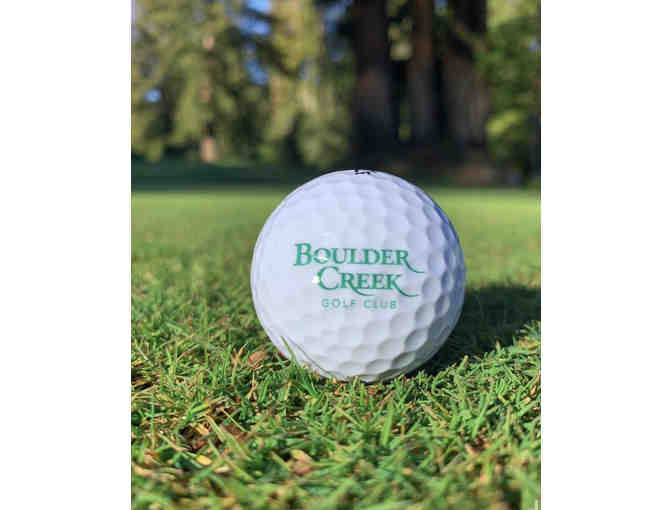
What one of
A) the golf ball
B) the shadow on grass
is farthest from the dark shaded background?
the golf ball

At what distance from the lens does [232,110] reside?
2798 cm

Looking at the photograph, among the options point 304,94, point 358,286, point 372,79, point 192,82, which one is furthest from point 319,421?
point 304,94

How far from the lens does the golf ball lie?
194 centimetres

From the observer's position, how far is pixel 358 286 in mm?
1920

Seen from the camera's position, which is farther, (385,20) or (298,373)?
(385,20)

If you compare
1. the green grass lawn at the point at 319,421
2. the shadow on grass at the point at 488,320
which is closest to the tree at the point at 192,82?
the shadow on grass at the point at 488,320

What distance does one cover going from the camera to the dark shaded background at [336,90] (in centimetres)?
2212

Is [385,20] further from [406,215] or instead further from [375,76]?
[406,215]

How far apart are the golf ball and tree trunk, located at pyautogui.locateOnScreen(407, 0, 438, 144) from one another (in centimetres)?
2171

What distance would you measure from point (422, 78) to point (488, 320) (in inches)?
855

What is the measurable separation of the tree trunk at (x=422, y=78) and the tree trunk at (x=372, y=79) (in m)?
1.08

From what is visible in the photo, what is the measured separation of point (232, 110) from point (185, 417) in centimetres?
2797

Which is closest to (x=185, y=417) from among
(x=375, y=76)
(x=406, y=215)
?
(x=406, y=215)

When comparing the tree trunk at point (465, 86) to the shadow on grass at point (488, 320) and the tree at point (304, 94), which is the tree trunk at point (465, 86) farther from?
the shadow on grass at point (488, 320)
